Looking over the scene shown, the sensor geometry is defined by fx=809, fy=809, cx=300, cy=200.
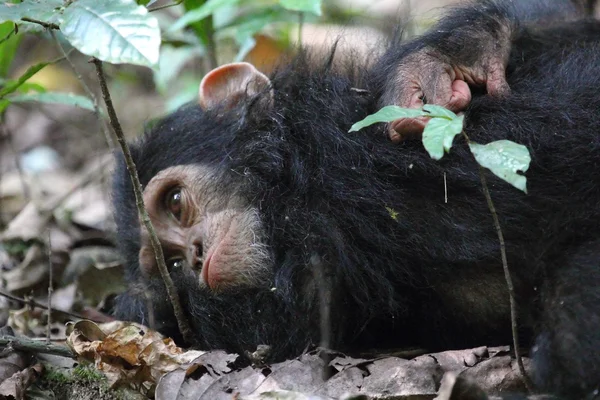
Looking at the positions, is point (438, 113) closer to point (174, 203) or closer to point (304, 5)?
point (174, 203)

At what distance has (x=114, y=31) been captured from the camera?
3230 mm

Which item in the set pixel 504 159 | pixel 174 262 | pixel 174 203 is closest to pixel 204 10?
pixel 174 203

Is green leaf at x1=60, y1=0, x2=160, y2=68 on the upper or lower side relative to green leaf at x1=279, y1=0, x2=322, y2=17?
upper


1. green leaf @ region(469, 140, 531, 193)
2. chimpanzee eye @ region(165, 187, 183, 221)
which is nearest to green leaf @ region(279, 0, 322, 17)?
chimpanzee eye @ region(165, 187, 183, 221)

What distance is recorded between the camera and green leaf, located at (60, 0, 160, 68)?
10.3ft

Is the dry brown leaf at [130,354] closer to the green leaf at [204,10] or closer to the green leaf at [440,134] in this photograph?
the green leaf at [440,134]

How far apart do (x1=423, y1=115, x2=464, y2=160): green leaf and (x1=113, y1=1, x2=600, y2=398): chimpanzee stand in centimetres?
68

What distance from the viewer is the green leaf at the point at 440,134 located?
3.01 m

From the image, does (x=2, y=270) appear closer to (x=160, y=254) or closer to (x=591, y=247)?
(x=160, y=254)

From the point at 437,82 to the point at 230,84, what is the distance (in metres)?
1.32

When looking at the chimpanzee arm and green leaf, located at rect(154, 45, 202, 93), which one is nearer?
the chimpanzee arm

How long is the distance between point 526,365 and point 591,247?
1.97 ft

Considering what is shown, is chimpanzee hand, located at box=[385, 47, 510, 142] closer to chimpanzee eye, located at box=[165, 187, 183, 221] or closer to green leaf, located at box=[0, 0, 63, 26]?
chimpanzee eye, located at box=[165, 187, 183, 221]

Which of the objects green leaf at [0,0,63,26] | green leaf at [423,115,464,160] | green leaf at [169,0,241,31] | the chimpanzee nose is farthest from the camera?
green leaf at [169,0,241,31]
